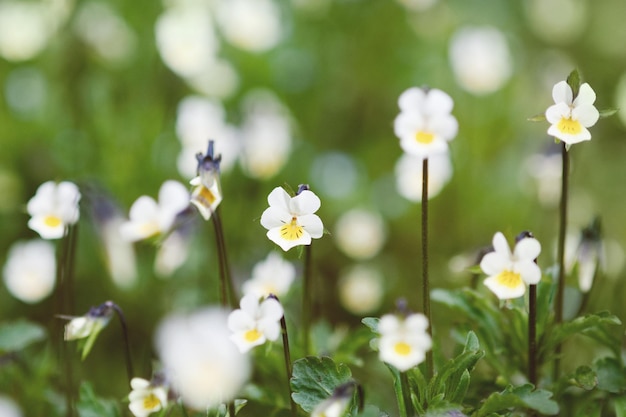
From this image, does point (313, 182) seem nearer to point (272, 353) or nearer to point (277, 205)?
point (272, 353)

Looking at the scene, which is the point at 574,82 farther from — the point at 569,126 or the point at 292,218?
the point at 292,218

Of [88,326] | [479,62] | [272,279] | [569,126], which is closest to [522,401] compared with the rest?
[569,126]

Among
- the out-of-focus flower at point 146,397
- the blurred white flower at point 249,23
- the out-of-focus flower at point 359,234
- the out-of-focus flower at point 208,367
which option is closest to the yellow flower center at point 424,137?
the out-of-focus flower at point 208,367

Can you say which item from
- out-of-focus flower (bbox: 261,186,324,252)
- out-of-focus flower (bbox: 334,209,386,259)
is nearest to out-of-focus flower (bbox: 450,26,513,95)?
out-of-focus flower (bbox: 334,209,386,259)

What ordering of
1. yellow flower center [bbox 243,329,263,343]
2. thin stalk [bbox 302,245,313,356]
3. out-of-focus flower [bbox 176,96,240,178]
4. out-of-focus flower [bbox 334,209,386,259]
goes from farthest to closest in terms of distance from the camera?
out-of-focus flower [bbox 334,209,386,259], out-of-focus flower [bbox 176,96,240,178], thin stalk [bbox 302,245,313,356], yellow flower center [bbox 243,329,263,343]

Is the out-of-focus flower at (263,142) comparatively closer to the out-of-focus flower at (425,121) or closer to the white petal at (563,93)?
the out-of-focus flower at (425,121)

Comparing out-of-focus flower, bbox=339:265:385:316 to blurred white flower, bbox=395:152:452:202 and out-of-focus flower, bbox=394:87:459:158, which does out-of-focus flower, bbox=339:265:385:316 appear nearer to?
blurred white flower, bbox=395:152:452:202
